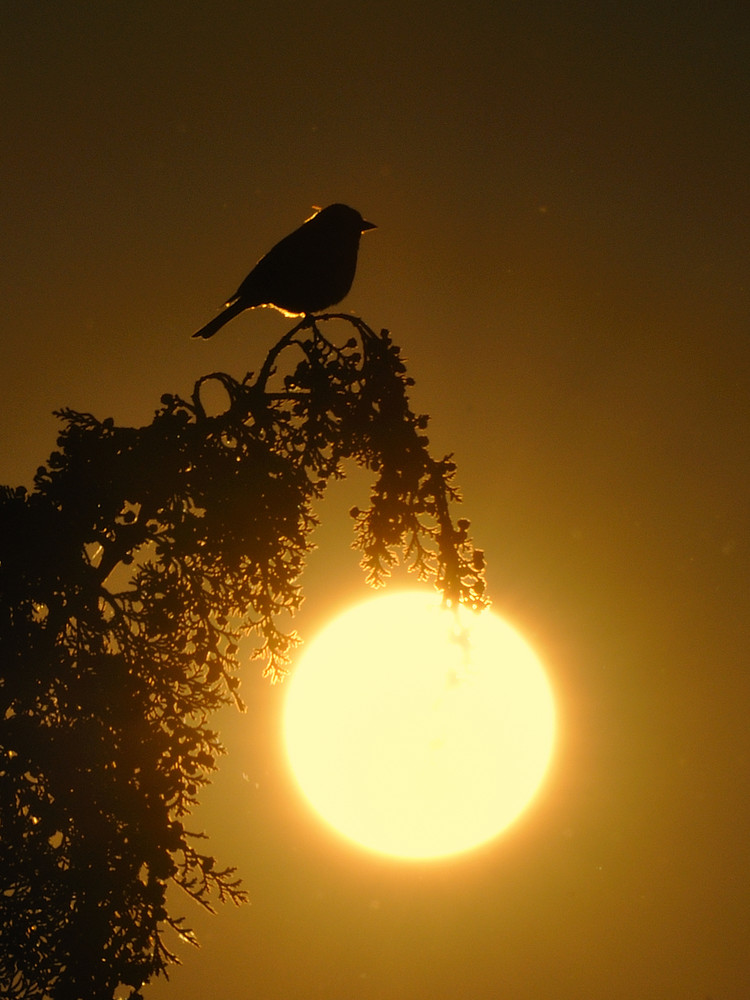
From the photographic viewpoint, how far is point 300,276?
29.1ft

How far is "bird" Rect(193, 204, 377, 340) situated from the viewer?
891cm

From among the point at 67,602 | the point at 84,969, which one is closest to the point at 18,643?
the point at 67,602

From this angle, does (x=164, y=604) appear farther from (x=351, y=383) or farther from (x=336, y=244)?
(x=336, y=244)

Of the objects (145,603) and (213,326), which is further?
(213,326)

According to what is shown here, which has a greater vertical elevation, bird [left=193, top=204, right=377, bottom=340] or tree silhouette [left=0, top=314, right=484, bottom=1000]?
bird [left=193, top=204, right=377, bottom=340]

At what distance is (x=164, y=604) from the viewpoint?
673 centimetres

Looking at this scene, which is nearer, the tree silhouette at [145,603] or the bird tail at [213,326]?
the tree silhouette at [145,603]

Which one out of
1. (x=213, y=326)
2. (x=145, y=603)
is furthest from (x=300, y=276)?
(x=145, y=603)

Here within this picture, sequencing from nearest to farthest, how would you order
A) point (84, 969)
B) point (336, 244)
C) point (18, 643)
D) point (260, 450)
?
point (84, 969)
point (18, 643)
point (260, 450)
point (336, 244)

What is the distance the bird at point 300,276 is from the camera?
29.2 ft

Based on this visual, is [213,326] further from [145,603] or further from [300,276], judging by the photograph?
[145,603]

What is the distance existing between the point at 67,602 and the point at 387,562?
7.30ft

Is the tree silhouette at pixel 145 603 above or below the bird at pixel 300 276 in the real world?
below

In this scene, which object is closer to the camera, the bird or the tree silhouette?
the tree silhouette
